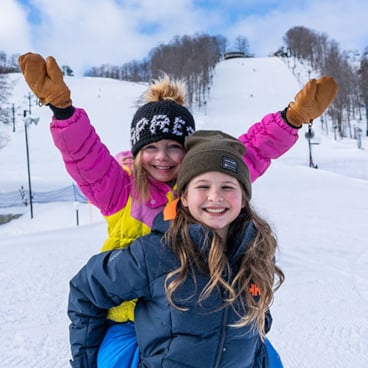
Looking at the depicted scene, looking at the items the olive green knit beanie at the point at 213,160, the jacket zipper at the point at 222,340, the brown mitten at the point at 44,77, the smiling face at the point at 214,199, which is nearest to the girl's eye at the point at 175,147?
the olive green knit beanie at the point at 213,160

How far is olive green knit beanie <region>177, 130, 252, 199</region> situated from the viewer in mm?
1416

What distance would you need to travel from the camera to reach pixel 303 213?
29.3ft

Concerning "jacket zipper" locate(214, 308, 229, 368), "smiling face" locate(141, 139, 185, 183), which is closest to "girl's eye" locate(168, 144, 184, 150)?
"smiling face" locate(141, 139, 185, 183)

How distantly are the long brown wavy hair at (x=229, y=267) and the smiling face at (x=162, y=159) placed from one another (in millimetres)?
247

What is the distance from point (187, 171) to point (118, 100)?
1867 inches

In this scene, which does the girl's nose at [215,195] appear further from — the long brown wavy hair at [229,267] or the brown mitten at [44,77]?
the brown mitten at [44,77]

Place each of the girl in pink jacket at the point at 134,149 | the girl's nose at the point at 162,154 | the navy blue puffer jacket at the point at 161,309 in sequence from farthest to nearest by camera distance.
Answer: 1. the girl's nose at the point at 162,154
2. the girl in pink jacket at the point at 134,149
3. the navy blue puffer jacket at the point at 161,309

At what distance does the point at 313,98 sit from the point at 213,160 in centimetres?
66

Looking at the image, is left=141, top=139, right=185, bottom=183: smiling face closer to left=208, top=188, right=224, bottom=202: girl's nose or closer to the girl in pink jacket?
the girl in pink jacket

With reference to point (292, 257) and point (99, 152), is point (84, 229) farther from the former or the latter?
point (99, 152)

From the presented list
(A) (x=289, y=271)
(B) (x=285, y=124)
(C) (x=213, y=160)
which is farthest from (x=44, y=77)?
(A) (x=289, y=271)

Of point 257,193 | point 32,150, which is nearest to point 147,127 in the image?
point 257,193

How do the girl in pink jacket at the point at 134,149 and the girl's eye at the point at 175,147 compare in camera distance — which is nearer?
the girl in pink jacket at the point at 134,149

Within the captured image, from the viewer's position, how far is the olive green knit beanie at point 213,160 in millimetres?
1416
